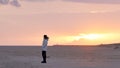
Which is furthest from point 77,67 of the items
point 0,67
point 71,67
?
point 0,67

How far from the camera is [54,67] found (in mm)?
28047

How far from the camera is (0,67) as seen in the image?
27391mm

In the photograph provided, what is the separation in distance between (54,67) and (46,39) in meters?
4.23

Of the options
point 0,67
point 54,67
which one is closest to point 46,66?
point 54,67

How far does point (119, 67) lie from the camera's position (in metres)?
28.2

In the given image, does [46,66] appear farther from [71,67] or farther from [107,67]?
[107,67]

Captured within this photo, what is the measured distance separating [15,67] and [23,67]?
0.44m

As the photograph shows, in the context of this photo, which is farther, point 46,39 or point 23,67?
point 46,39

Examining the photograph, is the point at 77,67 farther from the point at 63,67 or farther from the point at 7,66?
the point at 7,66

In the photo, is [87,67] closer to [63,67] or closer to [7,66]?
[63,67]

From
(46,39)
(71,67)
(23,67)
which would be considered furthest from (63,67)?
(46,39)

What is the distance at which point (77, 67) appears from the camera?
1113 inches

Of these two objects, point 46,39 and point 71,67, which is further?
point 46,39

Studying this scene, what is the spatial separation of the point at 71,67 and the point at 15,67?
3.10 metres
